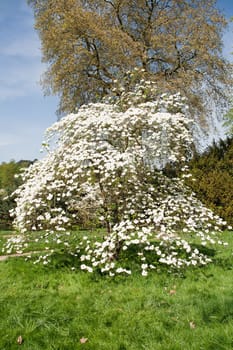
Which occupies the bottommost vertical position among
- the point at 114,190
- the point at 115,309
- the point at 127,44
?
the point at 115,309

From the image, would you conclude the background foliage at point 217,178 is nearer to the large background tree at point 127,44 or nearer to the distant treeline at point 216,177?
the distant treeline at point 216,177

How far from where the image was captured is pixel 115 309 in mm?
3877

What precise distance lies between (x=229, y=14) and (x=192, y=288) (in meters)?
14.7

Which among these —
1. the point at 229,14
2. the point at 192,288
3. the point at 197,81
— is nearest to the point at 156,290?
the point at 192,288

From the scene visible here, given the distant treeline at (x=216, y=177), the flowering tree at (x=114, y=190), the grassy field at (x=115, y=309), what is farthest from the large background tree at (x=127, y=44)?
the grassy field at (x=115, y=309)

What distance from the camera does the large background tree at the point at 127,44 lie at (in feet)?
45.8

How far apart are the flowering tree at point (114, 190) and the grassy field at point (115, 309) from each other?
14.1 inches

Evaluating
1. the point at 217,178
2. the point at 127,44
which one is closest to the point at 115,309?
the point at 217,178

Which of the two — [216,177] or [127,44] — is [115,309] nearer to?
[216,177]

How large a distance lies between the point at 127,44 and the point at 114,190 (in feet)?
32.6

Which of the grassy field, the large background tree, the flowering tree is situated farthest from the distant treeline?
the large background tree

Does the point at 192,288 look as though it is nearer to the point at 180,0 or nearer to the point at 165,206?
the point at 165,206

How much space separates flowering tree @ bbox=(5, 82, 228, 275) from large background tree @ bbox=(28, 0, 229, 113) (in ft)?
26.1

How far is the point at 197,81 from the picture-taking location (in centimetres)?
1437
